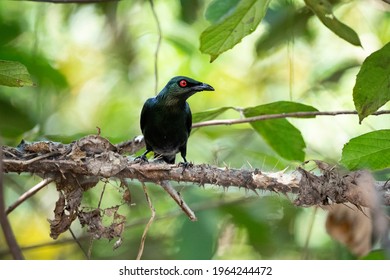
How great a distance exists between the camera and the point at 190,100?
6086 mm

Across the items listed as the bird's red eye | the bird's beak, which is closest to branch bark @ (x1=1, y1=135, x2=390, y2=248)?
the bird's beak

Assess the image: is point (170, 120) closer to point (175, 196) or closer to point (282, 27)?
point (282, 27)

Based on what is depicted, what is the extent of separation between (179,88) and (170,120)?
199 mm

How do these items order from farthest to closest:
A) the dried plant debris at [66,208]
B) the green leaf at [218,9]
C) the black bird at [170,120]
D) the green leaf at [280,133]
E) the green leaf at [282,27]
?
the green leaf at [282,27] < the black bird at [170,120] < the green leaf at [218,9] < the green leaf at [280,133] < the dried plant debris at [66,208]

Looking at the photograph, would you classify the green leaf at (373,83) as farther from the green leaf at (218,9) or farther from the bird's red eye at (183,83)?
the bird's red eye at (183,83)

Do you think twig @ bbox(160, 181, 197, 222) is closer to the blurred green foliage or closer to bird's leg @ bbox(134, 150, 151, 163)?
bird's leg @ bbox(134, 150, 151, 163)

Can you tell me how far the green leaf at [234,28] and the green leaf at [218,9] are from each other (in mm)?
791

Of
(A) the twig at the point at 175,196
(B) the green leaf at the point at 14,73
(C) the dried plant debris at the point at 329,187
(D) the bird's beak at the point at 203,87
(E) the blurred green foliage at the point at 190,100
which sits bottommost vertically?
(E) the blurred green foliage at the point at 190,100

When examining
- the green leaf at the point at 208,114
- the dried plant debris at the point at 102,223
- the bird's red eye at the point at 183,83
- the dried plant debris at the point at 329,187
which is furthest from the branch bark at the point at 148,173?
the bird's red eye at the point at 183,83

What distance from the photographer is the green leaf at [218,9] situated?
3.38 meters

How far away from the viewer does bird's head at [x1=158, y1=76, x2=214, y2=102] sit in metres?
3.78

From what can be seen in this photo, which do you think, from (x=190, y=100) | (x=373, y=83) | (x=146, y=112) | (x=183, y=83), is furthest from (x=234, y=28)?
(x=190, y=100)

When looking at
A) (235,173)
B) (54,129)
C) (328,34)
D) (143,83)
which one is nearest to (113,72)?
(143,83)

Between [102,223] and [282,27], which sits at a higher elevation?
[282,27]
